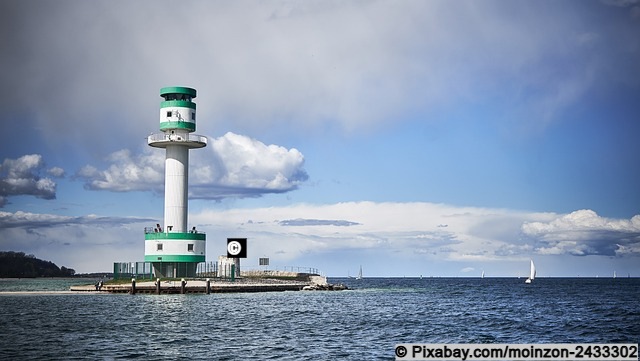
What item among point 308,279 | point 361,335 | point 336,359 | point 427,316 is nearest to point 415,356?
point 336,359

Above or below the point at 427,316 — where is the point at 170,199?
above

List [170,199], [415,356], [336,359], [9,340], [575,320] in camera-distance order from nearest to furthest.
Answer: [415,356]
[336,359]
[9,340]
[575,320]
[170,199]

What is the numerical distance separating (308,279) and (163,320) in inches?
2946

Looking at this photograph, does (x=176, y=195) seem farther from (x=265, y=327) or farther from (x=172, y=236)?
(x=265, y=327)

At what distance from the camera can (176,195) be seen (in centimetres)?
9269

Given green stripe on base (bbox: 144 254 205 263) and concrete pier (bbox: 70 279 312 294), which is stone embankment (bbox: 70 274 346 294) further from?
green stripe on base (bbox: 144 254 205 263)

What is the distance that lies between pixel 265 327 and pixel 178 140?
147 ft

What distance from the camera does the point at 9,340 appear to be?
146ft

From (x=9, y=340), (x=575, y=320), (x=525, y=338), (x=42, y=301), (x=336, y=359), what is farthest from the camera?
(x=42, y=301)

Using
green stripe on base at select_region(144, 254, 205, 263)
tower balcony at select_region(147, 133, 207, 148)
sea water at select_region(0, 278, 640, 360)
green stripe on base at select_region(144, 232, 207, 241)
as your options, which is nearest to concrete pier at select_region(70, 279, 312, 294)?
green stripe on base at select_region(144, 254, 205, 263)

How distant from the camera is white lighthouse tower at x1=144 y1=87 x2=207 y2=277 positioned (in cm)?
9206

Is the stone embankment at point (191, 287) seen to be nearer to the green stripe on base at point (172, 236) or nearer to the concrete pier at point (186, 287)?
the concrete pier at point (186, 287)

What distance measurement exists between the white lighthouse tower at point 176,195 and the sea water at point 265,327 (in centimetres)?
A: 1296

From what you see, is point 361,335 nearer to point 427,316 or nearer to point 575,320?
point 427,316
